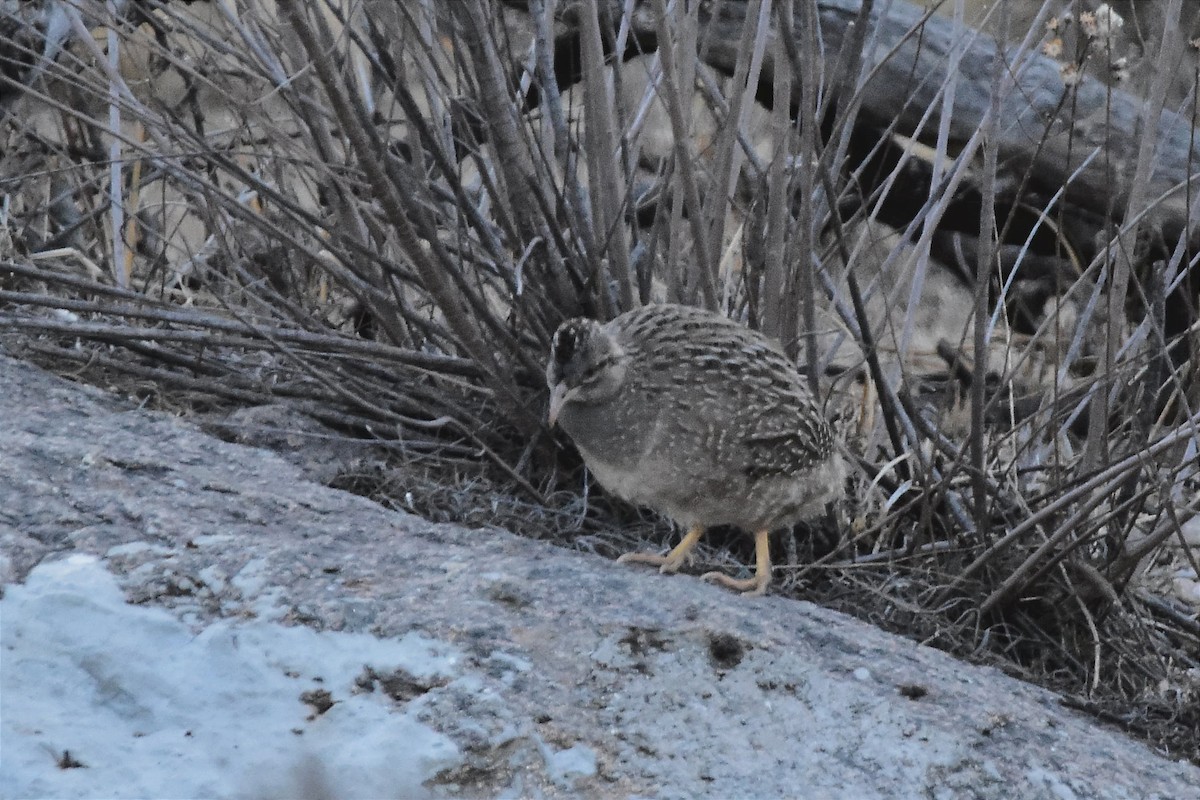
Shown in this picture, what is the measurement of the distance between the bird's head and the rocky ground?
1.40 feet

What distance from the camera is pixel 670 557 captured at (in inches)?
143

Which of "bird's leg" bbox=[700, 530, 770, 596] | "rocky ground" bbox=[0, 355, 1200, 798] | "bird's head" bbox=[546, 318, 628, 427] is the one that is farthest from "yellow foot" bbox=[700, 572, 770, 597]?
"bird's head" bbox=[546, 318, 628, 427]

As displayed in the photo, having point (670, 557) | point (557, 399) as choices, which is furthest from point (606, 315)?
point (670, 557)

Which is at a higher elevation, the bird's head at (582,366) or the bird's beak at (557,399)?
the bird's head at (582,366)

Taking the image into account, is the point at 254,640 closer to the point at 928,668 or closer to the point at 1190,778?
the point at 928,668

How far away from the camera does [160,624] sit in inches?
99.8

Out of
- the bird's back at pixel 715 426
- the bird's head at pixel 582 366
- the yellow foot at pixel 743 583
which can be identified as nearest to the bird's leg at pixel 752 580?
the yellow foot at pixel 743 583

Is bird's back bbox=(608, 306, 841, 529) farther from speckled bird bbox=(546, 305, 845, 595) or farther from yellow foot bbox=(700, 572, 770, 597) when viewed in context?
yellow foot bbox=(700, 572, 770, 597)

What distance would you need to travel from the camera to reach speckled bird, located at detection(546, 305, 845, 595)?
357cm

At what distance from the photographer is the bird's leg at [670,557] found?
362 centimetres

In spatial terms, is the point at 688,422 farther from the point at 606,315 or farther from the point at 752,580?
the point at 606,315

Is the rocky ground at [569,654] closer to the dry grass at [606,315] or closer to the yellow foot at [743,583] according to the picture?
the yellow foot at [743,583]

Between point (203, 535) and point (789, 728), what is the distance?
49.4 inches

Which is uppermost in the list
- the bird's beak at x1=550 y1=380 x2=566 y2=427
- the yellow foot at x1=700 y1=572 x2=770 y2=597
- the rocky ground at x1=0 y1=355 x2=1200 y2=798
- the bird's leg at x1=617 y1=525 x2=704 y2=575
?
the bird's beak at x1=550 y1=380 x2=566 y2=427
